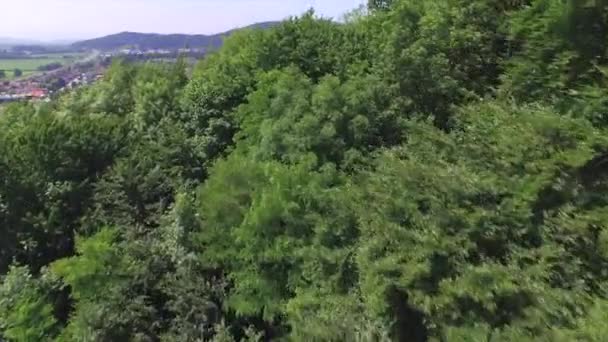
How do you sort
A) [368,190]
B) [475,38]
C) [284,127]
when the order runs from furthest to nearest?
[284,127]
[475,38]
[368,190]

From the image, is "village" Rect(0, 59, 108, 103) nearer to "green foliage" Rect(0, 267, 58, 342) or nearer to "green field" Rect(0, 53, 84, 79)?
"green field" Rect(0, 53, 84, 79)

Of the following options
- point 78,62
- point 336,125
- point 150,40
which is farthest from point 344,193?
point 150,40

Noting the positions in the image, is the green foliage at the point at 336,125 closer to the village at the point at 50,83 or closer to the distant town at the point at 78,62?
the village at the point at 50,83

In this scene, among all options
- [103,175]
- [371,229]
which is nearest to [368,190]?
[371,229]

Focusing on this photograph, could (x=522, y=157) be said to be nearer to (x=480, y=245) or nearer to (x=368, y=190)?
(x=480, y=245)

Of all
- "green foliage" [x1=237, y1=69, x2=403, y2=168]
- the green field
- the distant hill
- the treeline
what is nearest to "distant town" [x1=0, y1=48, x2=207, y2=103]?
the green field

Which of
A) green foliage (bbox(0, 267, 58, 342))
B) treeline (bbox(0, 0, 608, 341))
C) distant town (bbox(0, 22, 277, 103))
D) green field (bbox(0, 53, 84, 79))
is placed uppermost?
treeline (bbox(0, 0, 608, 341))

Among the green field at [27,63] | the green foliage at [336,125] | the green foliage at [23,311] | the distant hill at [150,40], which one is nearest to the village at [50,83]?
the green field at [27,63]

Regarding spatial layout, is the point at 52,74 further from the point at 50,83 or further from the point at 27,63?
the point at 27,63
